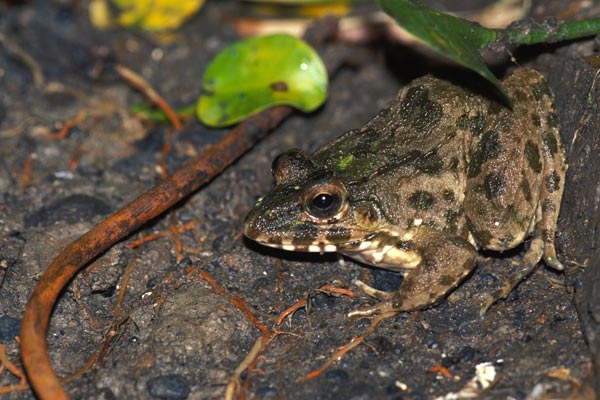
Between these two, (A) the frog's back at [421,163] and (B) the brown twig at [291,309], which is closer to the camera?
(B) the brown twig at [291,309]

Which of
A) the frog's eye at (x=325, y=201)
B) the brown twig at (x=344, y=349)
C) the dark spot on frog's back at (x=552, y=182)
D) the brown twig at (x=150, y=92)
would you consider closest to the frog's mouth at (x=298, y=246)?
the frog's eye at (x=325, y=201)

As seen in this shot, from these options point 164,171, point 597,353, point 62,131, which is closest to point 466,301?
point 597,353

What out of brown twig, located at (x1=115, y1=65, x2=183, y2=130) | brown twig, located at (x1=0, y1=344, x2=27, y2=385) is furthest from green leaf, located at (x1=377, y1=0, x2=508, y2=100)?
brown twig, located at (x1=0, y1=344, x2=27, y2=385)

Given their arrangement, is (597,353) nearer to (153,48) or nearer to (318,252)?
(318,252)

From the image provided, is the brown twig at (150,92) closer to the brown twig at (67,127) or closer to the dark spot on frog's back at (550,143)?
the brown twig at (67,127)

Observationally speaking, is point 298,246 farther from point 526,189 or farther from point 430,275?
point 526,189

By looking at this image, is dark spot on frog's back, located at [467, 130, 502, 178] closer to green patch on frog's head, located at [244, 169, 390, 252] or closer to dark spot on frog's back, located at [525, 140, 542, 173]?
dark spot on frog's back, located at [525, 140, 542, 173]
